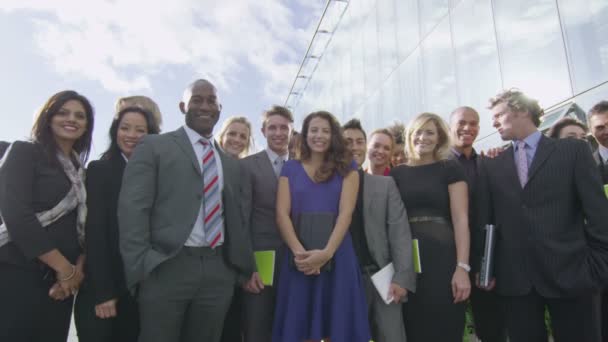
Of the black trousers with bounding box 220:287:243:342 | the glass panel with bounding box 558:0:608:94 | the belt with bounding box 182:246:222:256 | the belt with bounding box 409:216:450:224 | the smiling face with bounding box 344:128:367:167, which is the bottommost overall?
the black trousers with bounding box 220:287:243:342

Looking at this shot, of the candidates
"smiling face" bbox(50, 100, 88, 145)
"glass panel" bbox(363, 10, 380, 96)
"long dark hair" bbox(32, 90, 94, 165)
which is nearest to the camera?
"long dark hair" bbox(32, 90, 94, 165)

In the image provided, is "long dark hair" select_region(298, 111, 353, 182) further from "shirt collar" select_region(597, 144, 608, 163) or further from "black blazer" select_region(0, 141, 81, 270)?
"shirt collar" select_region(597, 144, 608, 163)

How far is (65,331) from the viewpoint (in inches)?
95.2

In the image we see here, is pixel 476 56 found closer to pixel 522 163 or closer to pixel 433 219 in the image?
pixel 522 163

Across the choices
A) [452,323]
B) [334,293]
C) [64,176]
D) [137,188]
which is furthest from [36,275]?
[452,323]

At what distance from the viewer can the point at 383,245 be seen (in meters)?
2.88

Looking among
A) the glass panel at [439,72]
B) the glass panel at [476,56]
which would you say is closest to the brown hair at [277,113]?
the glass panel at [476,56]

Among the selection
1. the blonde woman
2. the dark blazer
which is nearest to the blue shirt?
the blonde woman

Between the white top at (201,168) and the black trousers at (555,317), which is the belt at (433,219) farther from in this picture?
the white top at (201,168)

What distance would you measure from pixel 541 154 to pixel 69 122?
122 inches

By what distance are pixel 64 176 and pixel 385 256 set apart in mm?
2166

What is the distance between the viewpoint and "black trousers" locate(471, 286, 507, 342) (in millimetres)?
3186

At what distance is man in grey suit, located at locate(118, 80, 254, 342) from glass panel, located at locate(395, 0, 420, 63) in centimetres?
784

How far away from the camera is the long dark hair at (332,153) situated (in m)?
2.82
